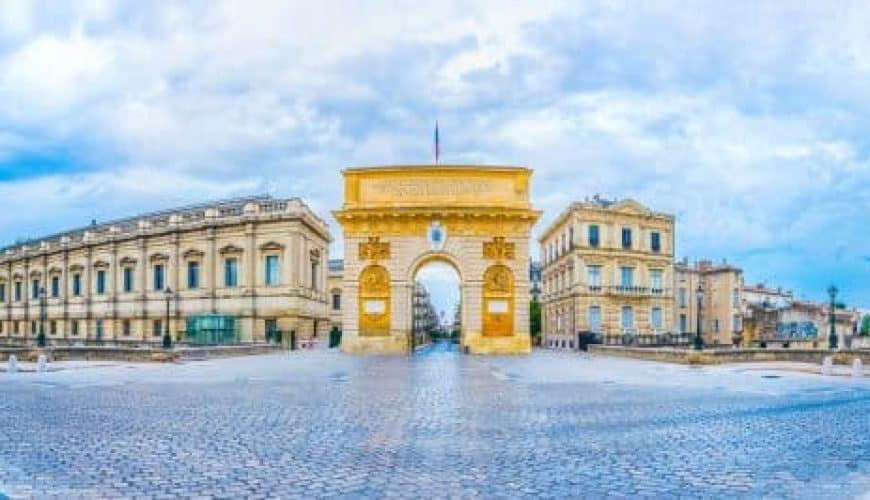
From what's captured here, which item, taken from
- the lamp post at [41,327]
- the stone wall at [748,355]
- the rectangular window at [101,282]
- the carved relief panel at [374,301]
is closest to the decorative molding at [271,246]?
the carved relief panel at [374,301]

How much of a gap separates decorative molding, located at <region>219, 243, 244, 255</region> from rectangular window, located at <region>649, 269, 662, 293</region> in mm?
29386

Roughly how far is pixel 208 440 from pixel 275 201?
45.2 meters

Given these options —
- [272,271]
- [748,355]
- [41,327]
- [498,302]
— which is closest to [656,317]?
[498,302]

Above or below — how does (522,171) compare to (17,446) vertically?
above

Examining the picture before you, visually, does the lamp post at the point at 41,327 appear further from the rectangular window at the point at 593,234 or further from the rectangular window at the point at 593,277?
the rectangular window at the point at 593,234

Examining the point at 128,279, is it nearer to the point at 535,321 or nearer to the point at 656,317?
the point at 656,317

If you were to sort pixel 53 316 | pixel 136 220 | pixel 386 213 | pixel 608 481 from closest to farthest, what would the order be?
1. pixel 608 481
2. pixel 386 213
3. pixel 136 220
4. pixel 53 316

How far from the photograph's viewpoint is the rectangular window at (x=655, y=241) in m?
61.2

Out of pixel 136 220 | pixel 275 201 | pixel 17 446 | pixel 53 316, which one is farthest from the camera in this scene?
pixel 53 316

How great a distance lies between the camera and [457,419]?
40.0 feet

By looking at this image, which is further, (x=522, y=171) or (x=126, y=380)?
(x=522, y=171)

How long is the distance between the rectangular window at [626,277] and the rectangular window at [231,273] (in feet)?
88.1

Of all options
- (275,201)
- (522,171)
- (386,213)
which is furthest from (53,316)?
(522,171)

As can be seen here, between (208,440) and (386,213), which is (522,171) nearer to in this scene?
(386,213)
